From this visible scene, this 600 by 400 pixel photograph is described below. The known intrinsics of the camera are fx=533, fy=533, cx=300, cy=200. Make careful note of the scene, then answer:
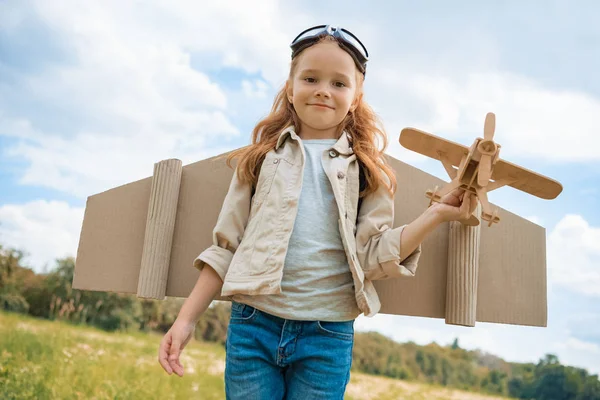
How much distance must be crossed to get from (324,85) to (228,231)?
583mm

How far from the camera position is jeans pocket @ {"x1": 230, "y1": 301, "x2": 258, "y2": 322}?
1619 mm

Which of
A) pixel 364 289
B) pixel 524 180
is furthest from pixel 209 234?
pixel 524 180

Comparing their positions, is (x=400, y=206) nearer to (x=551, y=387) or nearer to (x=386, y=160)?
(x=386, y=160)

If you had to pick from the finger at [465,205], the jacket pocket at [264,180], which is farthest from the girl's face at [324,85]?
the finger at [465,205]

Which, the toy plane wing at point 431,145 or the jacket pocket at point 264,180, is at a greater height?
the toy plane wing at point 431,145

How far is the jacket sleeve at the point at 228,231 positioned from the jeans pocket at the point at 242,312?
0.42 feet

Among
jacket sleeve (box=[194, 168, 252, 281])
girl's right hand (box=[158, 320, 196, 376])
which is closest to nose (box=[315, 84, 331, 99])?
jacket sleeve (box=[194, 168, 252, 281])

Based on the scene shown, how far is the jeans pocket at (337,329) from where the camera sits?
1.59 metres

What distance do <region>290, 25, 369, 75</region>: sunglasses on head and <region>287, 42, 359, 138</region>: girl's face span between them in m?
0.03

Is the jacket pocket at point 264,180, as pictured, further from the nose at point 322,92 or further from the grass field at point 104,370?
the grass field at point 104,370

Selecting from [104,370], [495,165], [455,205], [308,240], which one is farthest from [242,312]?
[104,370]

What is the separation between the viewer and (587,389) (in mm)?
3914

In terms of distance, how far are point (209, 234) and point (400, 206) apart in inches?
30.1

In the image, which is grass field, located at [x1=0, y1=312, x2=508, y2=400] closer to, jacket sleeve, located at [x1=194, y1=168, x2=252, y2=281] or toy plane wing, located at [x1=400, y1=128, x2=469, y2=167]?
jacket sleeve, located at [x1=194, y1=168, x2=252, y2=281]
